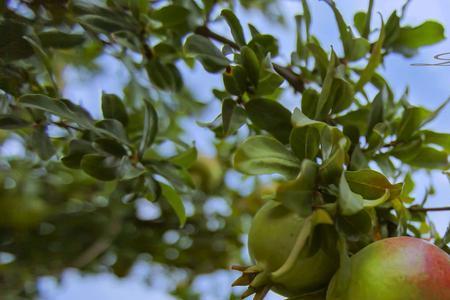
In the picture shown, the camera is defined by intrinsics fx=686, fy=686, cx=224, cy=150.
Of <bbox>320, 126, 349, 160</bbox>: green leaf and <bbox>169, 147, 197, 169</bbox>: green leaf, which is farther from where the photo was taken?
<bbox>169, 147, 197, 169</bbox>: green leaf

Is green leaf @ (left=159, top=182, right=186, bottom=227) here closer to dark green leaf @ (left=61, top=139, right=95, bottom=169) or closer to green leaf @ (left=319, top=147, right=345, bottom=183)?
dark green leaf @ (left=61, top=139, right=95, bottom=169)

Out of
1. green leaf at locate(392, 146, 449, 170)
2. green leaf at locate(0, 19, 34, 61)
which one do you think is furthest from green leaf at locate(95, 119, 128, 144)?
green leaf at locate(392, 146, 449, 170)

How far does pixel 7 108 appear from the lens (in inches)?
28.5

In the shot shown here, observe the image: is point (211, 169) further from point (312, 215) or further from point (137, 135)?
point (312, 215)

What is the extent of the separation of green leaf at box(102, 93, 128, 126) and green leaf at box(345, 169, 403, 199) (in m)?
0.31

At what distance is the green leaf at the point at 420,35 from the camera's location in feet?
2.72

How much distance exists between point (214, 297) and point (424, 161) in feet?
2.02

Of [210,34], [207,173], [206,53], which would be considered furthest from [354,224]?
[207,173]

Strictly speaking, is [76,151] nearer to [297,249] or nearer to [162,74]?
[162,74]

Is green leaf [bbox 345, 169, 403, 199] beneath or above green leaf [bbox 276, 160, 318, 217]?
beneath

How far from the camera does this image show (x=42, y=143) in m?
0.72

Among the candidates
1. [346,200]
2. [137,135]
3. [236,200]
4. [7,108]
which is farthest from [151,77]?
[236,200]

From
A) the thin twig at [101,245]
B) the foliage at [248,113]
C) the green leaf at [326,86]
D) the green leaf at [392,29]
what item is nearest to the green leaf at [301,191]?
the foliage at [248,113]

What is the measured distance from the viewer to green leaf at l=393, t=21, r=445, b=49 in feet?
2.72
